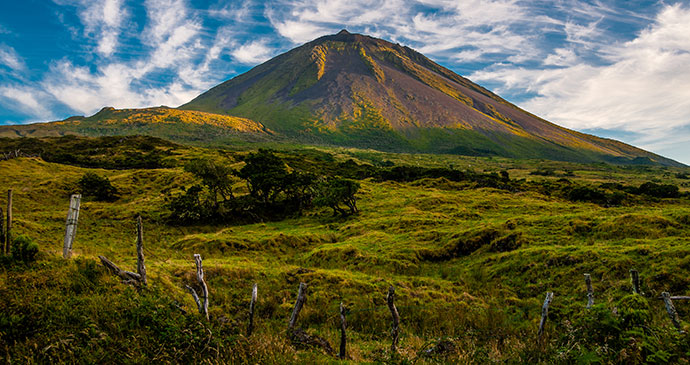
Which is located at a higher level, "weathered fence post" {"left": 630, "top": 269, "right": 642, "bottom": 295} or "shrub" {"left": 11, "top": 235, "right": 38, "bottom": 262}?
"weathered fence post" {"left": 630, "top": 269, "right": 642, "bottom": 295}

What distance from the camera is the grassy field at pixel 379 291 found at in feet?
20.9

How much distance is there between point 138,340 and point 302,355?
354 cm

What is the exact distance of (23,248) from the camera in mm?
9477

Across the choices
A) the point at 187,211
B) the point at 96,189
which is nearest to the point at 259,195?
the point at 187,211

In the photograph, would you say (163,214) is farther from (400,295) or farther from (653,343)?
(653,343)

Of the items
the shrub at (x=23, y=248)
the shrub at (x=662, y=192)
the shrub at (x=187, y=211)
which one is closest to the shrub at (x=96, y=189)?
the shrub at (x=187, y=211)

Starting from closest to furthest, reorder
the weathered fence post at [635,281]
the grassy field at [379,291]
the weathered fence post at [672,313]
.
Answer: the grassy field at [379,291] → the weathered fence post at [672,313] → the weathered fence post at [635,281]

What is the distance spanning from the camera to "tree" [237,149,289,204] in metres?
45.1

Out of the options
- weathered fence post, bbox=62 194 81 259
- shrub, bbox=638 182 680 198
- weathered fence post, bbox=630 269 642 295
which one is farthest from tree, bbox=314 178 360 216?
shrub, bbox=638 182 680 198

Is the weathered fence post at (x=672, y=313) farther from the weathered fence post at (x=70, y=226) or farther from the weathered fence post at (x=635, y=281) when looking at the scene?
the weathered fence post at (x=70, y=226)

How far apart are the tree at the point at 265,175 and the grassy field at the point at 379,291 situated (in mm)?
13477

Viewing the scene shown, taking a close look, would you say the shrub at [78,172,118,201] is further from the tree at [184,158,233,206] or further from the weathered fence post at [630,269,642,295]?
the weathered fence post at [630,269,642,295]

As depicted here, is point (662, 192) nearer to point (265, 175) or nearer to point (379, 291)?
point (379, 291)

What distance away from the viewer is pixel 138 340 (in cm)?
656
